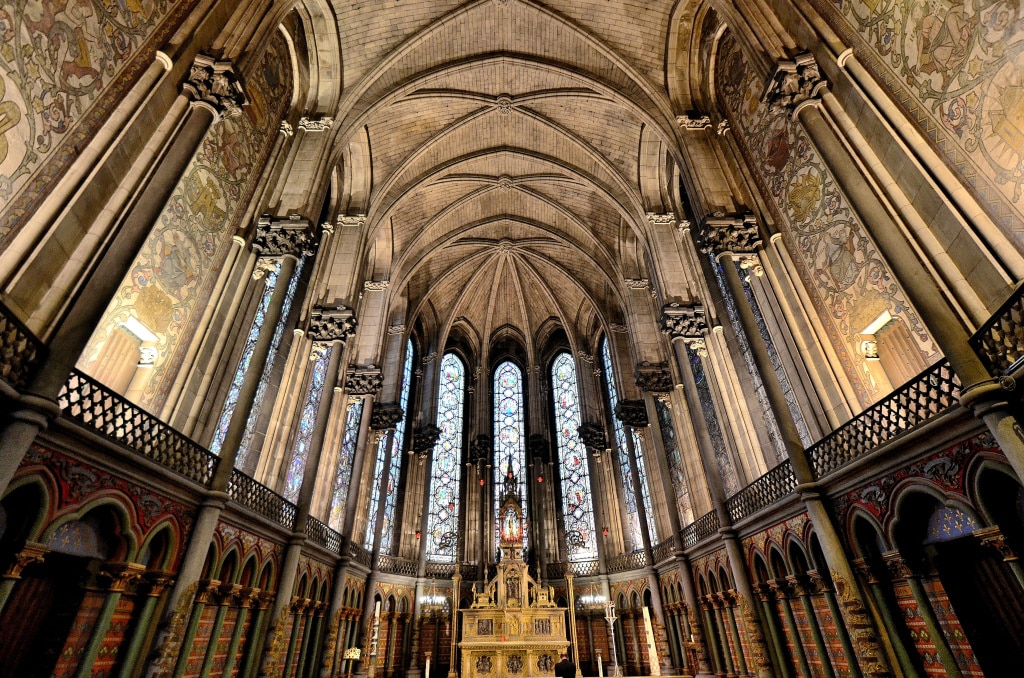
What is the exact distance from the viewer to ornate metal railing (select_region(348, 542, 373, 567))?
14.5 meters

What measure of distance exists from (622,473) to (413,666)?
390 inches

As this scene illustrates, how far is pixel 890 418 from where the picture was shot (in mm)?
6180

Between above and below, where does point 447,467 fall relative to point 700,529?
above

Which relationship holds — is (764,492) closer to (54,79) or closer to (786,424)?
(786,424)

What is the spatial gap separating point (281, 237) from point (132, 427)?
14.7 feet

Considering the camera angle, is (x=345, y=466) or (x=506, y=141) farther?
(x=506, y=141)

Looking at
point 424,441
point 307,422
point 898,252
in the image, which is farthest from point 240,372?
point 424,441

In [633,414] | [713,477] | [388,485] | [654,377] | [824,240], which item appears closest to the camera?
[824,240]

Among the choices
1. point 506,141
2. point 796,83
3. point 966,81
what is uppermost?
point 506,141

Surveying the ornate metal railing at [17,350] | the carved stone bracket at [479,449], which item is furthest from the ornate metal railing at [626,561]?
the ornate metal railing at [17,350]

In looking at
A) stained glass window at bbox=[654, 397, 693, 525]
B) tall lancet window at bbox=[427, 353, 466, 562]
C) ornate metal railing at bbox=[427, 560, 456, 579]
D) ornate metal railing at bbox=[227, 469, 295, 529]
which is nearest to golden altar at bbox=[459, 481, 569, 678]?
ornate metal railing at bbox=[427, 560, 456, 579]

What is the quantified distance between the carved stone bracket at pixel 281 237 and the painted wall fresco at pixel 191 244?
1.76 ft

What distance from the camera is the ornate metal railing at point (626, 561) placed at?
57.3 ft

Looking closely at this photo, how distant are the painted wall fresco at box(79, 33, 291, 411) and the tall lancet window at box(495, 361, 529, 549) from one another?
14.6m
